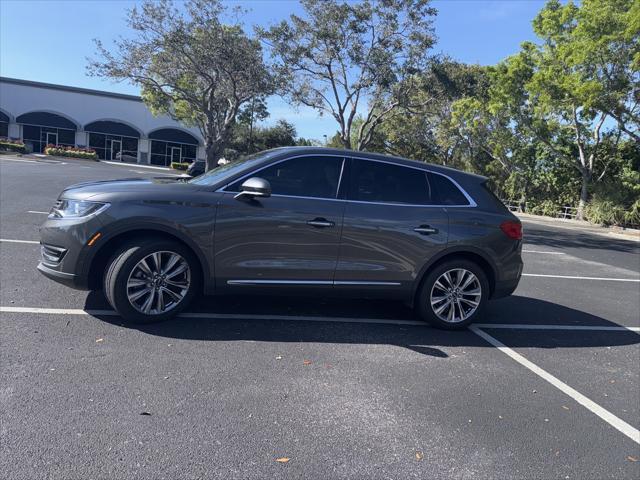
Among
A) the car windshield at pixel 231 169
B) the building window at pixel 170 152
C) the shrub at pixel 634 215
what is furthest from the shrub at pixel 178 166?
the car windshield at pixel 231 169

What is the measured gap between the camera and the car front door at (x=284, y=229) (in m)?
4.50

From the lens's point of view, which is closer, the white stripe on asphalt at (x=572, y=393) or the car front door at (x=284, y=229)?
the white stripe on asphalt at (x=572, y=393)

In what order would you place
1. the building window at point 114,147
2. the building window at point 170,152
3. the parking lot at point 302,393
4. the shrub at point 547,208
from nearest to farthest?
1. the parking lot at point 302,393
2. the shrub at point 547,208
3. the building window at point 114,147
4. the building window at point 170,152

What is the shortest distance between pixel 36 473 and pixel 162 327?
2.07m

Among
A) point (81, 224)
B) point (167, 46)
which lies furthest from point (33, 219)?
point (167, 46)

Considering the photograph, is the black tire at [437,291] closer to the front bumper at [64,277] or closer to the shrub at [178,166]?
the front bumper at [64,277]

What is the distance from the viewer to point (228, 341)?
4332 mm

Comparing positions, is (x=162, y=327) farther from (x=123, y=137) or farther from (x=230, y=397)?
(x=123, y=137)

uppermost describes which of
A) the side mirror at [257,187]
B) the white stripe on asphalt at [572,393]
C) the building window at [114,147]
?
the building window at [114,147]

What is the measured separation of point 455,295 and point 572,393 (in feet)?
4.97

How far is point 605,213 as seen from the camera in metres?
26.7

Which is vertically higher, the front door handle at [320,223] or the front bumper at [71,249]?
the front door handle at [320,223]

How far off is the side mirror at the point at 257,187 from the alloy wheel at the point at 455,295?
2.10 m

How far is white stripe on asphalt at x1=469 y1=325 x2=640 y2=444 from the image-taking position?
11.6 feet
